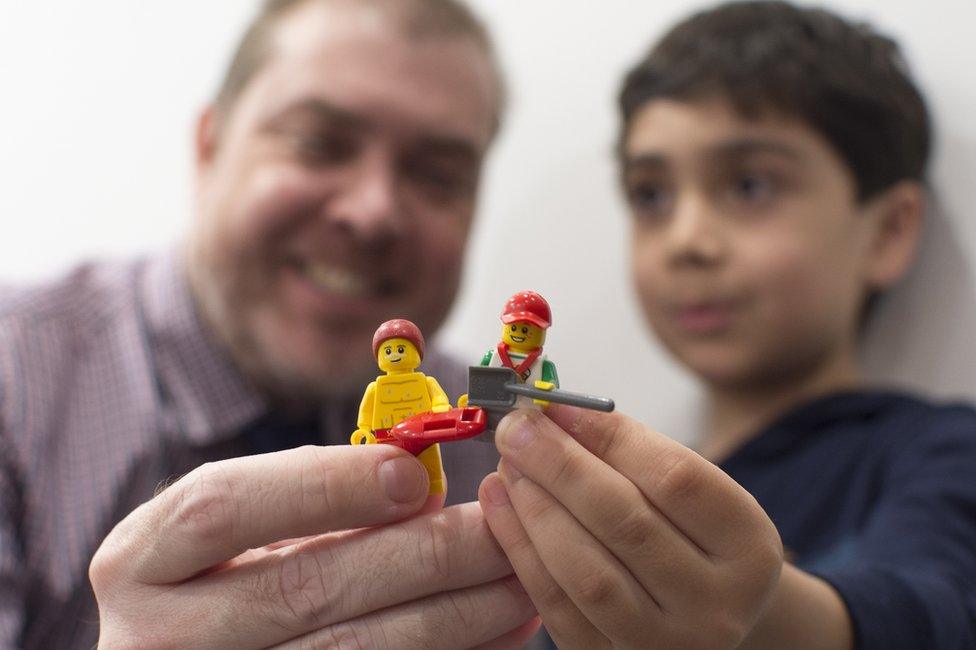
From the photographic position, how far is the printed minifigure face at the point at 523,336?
52 cm

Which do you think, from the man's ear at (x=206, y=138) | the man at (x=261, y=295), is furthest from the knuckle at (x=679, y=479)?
the man's ear at (x=206, y=138)

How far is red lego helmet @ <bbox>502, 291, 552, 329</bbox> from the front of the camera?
1.68 feet

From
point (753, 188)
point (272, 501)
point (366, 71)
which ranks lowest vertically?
point (272, 501)

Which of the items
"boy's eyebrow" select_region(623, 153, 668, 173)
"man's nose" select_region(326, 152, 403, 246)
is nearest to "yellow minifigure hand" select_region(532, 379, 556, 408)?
"man's nose" select_region(326, 152, 403, 246)

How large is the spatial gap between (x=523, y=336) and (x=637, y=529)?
13 centimetres

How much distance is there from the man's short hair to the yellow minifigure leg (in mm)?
678

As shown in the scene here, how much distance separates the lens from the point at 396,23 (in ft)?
3.43

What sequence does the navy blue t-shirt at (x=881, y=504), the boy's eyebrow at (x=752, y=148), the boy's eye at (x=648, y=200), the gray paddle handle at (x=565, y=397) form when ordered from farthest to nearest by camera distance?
1. the boy's eye at (x=648, y=200)
2. the boy's eyebrow at (x=752, y=148)
3. the navy blue t-shirt at (x=881, y=504)
4. the gray paddle handle at (x=565, y=397)

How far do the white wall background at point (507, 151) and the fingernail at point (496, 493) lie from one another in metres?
0.68

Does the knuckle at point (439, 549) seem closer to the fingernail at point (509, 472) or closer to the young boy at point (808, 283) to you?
the fingernail at point (509, 472)

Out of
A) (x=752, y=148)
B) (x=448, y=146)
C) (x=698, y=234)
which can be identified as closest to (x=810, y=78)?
(x=752, y=148)

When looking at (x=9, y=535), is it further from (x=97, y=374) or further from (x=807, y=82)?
(x=807, y=82)

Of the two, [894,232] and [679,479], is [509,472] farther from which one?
[894,232]

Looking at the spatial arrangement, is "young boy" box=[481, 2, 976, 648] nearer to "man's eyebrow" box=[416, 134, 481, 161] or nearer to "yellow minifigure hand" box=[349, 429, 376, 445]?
"man's eyebrow" box=[416, 134, 481, 161]
